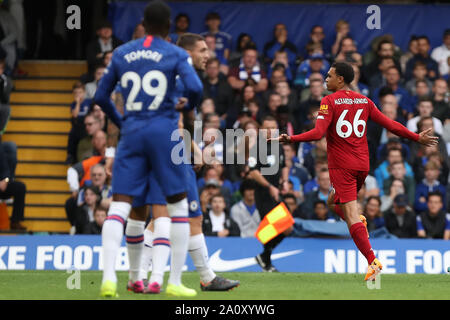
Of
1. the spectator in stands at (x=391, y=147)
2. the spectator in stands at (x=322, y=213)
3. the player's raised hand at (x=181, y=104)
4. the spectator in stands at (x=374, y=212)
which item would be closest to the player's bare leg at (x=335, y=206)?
the player's raised hand at (x=181, y=104)

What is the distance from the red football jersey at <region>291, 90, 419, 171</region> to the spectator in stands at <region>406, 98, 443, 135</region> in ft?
20.9

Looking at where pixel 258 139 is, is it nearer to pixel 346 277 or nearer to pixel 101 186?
pixel 101 186

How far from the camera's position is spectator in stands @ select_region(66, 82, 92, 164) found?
16781mm

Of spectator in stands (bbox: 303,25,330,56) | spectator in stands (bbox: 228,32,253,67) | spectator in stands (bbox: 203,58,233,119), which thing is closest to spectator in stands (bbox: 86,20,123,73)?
spectator in stands (bbox: 203,58,233,119)

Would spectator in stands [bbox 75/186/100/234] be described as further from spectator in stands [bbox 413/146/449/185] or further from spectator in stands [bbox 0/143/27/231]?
spectator in stands [bbox 413/146/449/185]

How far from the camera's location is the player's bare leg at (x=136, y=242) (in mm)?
8133

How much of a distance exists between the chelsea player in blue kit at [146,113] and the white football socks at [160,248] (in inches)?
20.0

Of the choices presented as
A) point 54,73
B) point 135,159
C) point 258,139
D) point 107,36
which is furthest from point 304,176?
point 135,159

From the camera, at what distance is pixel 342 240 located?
13.8 metres

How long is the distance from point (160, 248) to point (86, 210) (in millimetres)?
6627

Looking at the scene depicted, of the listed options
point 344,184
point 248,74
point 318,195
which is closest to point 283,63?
point 248,74

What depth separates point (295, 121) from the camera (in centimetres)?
1658

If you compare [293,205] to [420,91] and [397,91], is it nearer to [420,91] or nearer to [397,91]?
[397,91]

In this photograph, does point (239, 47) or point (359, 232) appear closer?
point (359, 232)
